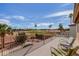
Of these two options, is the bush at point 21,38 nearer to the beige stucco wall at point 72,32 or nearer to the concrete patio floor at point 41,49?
the concrete patio floor at point 41,49

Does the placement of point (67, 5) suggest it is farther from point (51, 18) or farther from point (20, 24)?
point (20, 24)

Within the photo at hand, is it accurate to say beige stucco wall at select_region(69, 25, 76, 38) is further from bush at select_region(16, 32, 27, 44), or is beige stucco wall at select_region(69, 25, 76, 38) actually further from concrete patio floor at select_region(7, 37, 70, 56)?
bush at select_region(16, 32, 27, 44)

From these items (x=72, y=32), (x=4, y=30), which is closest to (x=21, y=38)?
(x=4, y=30)

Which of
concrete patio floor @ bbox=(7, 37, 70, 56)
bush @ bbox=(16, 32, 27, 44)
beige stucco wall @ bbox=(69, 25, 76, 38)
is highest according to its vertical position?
beige stucco wall @ bbox=(69, 25, 76, 38)

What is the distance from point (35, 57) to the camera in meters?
2.56

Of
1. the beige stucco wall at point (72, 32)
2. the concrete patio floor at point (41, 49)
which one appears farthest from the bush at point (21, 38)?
the beige stucco wall at point (72, 32)

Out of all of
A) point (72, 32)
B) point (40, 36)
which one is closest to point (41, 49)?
point (40, 36)

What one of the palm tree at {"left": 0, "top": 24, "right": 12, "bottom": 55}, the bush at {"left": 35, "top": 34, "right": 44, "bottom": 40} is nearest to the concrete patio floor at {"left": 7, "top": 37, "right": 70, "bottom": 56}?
the bush at {"left": 35, "top": 34, "right": 44, "bottom": 40}

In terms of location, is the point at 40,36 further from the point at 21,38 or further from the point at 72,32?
the point at 72,32

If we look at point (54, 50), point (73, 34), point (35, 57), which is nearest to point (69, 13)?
point (73, 34)

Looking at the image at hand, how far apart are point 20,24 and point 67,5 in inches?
25.3

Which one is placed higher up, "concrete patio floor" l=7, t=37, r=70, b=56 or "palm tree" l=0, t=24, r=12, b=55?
"palm tree" l=0, t=24, r=12, b=55

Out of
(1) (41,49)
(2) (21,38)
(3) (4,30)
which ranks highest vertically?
(3) (4,30)

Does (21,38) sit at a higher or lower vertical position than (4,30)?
lower
